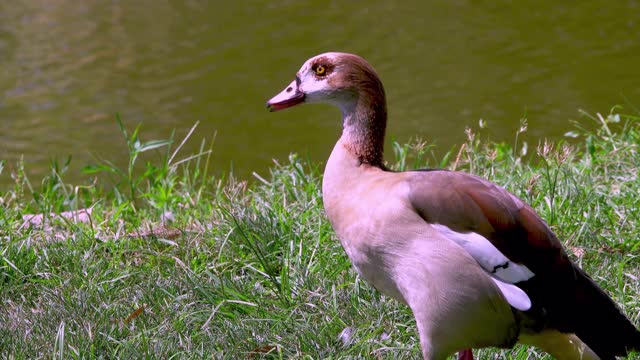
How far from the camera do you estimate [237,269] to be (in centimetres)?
Answer: 404

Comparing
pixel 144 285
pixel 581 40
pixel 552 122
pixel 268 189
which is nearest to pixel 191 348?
pixel 144 285

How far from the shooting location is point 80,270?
156 inches

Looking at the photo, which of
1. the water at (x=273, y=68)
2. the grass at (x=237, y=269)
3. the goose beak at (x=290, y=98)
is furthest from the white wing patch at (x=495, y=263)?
the water at (x=273, y=68)

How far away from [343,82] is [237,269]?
3.57ft

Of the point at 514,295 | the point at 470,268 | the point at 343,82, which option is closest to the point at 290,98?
the point at 343,82

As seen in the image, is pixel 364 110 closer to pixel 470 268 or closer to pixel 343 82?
pixel 343 82

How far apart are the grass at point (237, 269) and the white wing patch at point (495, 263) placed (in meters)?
0.49

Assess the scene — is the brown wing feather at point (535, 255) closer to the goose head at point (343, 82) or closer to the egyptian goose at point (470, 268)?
the egyptian goose at point (470, 268)

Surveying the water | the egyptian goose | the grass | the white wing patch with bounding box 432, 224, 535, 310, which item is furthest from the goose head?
the water

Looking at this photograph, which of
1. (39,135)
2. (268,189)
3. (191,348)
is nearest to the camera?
(191,348)

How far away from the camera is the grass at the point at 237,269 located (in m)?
3.39

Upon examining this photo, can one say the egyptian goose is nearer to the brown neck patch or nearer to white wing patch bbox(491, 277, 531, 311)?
white wing patch bbox(491, 277, 531, 311)

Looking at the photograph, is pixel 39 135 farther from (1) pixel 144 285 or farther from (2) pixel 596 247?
(2) pixel 596 247

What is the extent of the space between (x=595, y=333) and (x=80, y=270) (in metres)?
2.07
